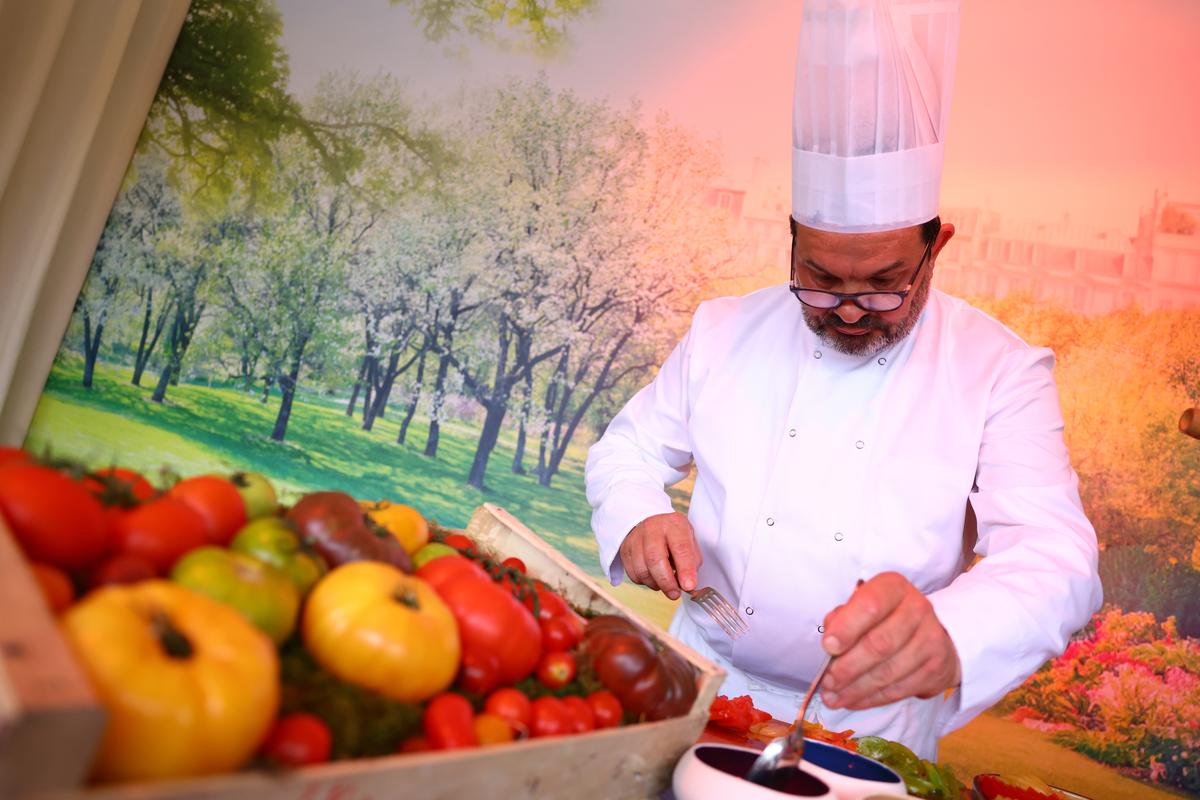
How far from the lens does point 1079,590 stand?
1.84 m

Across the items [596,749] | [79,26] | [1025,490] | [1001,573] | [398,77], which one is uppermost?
[398,77]

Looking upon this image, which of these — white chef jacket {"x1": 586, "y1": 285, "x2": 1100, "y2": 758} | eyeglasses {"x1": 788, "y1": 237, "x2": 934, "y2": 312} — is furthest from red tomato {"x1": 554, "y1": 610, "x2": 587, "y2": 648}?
eyeglasses {"x1": 788, "y1": 237, "x2": 934, "y2": 312}

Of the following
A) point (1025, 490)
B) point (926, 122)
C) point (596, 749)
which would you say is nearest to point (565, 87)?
point (926, 122)

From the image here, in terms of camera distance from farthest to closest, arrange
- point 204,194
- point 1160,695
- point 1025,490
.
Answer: point 204,194 → point 1160,695 → point 1025,490

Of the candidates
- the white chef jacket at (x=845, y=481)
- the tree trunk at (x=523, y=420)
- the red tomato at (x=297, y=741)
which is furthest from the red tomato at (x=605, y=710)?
the tree trunk at (x=523, y=420)

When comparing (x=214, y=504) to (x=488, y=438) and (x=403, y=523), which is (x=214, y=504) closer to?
(x=403, y=523)

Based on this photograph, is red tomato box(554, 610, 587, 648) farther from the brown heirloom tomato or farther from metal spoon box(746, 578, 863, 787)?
metal spoon box(746, 578, 863, 787)

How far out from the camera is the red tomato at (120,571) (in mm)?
971

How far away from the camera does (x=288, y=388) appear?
530 centimetres

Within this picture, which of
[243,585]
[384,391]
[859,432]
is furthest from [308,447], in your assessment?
[243,585]

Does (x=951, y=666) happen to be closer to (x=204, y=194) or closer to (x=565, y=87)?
(x=565, y=87)

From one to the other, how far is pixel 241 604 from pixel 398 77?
4.69 meters

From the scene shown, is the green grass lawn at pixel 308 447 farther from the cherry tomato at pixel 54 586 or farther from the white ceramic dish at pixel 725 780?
the cherry tomato at pixel 54 586

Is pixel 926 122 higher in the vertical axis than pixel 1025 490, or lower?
higher
